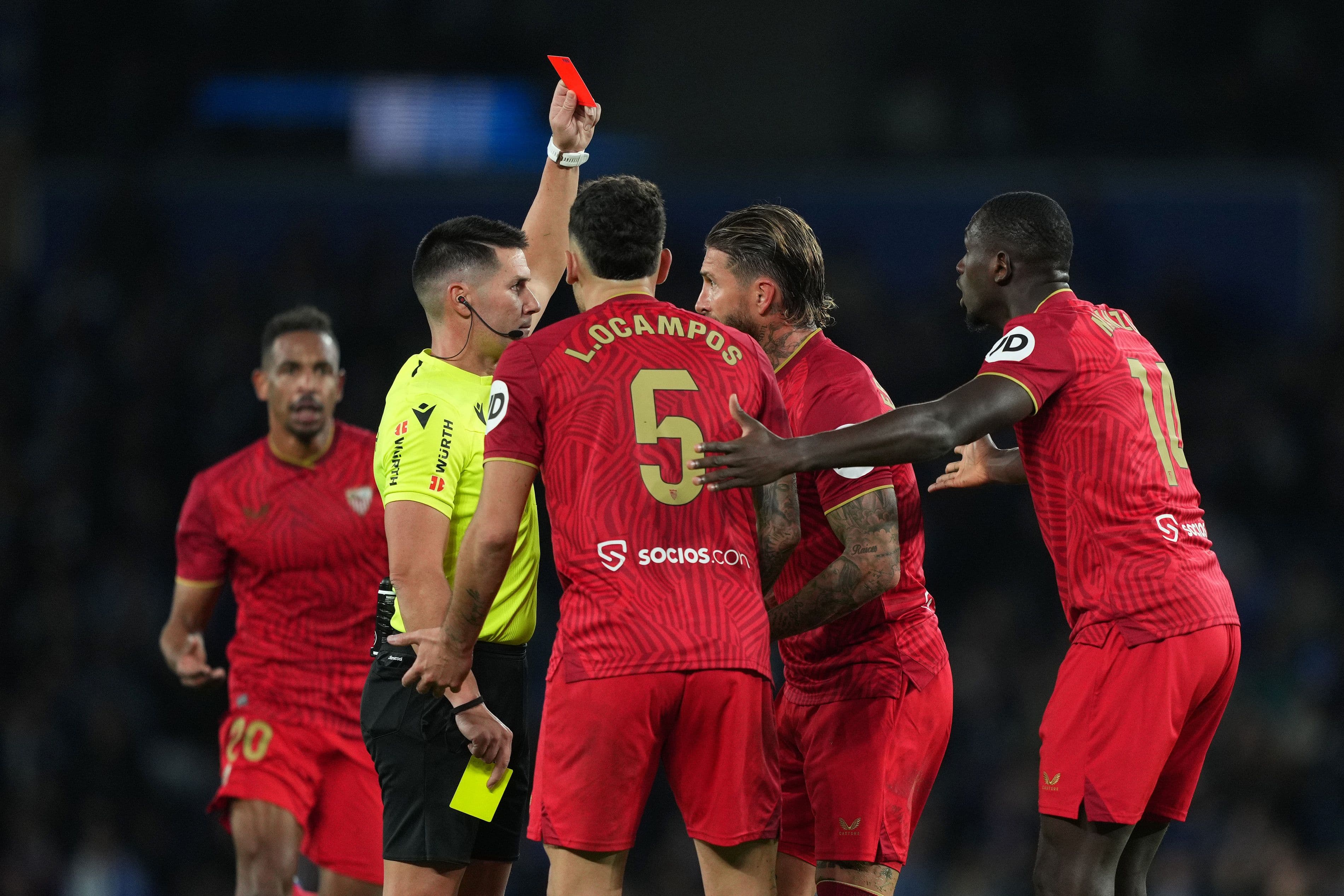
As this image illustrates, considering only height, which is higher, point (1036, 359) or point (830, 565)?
point (1036, 359)

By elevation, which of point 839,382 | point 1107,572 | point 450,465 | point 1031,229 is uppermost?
point 1031,229

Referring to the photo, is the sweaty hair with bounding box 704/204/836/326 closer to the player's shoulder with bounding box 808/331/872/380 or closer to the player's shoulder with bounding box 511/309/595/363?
the player's shoulder with bounding box 808/331/872/380

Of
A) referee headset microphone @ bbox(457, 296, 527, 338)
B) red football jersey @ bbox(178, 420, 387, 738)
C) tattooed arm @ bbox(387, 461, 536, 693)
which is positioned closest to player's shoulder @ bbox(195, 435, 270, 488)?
red football jersey @ bbox(178, 420, 387, 738)

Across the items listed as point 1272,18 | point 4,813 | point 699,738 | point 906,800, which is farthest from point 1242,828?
point 1272,18

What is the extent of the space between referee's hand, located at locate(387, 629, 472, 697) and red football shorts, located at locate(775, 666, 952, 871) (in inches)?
43.8

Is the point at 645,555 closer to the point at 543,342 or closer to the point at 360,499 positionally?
the point at 543,342

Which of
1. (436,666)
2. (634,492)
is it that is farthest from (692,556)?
(436,666)

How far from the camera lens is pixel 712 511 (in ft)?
13.6

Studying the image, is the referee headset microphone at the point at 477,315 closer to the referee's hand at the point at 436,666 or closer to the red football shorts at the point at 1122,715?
the referee's hand at the point at 436,666

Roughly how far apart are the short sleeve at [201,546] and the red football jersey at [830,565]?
2.83 m

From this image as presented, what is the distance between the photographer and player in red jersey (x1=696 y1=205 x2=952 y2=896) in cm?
478

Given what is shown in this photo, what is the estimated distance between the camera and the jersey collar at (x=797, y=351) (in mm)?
5121

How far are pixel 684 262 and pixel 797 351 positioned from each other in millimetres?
9512

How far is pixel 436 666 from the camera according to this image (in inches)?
173
